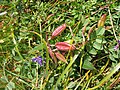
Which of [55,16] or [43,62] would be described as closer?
[43,62]

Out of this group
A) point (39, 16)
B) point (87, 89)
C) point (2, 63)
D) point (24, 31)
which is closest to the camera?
point (87, 89)

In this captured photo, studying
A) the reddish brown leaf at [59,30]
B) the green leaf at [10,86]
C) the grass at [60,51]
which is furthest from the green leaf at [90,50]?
the green leaf at [10,86]

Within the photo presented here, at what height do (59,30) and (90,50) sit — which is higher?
(59,30)

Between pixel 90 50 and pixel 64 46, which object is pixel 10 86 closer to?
pixel 64 46

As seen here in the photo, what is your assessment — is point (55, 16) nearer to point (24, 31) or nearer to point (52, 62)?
point (24, 31)

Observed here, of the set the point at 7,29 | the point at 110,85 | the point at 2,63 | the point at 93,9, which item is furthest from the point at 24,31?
the point at 110,85

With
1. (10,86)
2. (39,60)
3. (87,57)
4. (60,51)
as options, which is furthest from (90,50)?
(10,86)

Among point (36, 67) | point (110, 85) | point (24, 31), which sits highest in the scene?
point (24, 31)

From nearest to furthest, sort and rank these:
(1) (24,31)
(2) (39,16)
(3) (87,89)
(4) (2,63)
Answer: (3) (87,89)
(4) (2,63)
(1) (24,31)
(2) (39,16)

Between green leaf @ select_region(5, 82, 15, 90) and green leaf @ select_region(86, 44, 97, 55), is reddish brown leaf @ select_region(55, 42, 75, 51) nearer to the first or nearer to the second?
green leaf @ select_region(86, 44, 97, 55)
